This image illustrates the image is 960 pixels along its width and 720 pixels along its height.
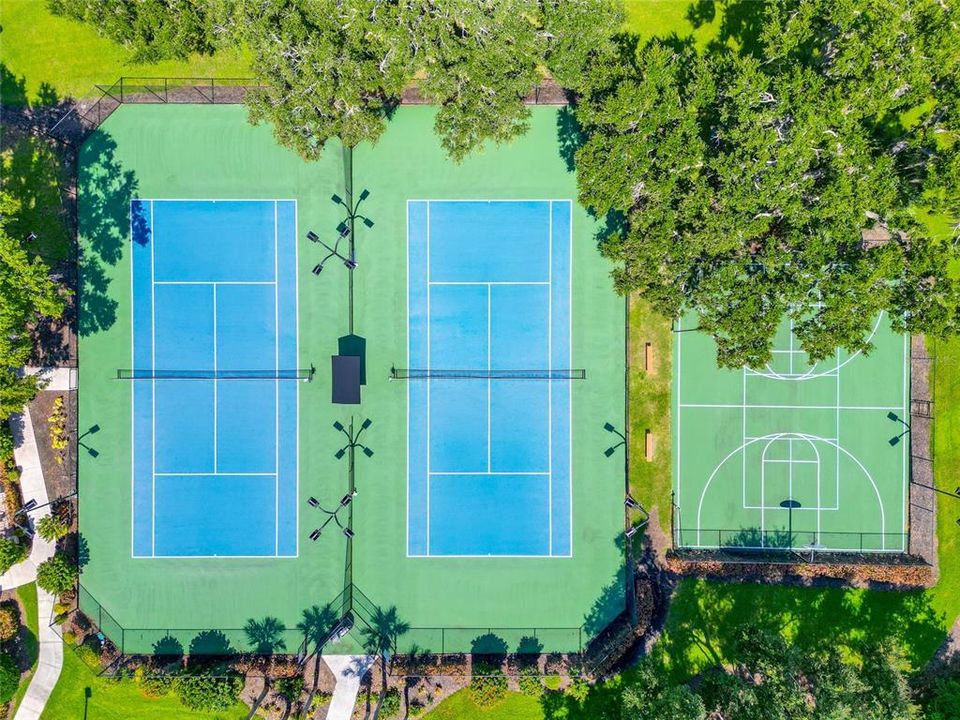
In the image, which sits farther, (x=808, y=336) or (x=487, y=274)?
(x=487, y=274)

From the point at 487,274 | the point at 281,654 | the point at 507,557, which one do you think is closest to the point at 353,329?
the point at 487,274

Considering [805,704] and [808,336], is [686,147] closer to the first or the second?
[808,336]

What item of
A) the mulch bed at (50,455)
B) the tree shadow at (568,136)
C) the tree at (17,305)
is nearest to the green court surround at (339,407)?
the tree shadow at (568,136)

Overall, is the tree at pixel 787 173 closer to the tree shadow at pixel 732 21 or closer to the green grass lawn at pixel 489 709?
the tree shadow at pixel 732 21

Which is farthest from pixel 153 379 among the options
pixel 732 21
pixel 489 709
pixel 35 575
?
pixel 732 21

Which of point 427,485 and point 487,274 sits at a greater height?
Result: point 487,274

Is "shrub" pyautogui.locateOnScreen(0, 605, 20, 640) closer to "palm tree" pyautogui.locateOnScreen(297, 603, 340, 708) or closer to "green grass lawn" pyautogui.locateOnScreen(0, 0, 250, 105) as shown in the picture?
"palm tree" pyautogui.locateOnScreen(297, 603, 340, 708)

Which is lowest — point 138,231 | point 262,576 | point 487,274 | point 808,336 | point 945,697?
point 945,697
